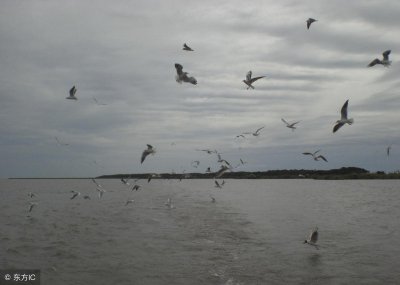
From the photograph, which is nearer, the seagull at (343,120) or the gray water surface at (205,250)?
the seagull at (343,120)

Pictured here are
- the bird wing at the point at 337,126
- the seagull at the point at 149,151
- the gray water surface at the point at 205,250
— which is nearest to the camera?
the bird wing at the point at 337,126

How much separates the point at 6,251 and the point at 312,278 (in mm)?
14119

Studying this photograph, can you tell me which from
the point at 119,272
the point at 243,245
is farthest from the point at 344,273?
the point at 119,272

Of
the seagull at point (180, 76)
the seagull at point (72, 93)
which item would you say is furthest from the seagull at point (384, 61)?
the seagull at point (72, 93)

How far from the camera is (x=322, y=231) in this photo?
27172 millimetres

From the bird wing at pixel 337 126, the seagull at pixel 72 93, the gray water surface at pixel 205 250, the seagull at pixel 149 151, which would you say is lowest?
the gray water surface at pixel 205 250

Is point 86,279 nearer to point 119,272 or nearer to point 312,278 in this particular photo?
point 119,272

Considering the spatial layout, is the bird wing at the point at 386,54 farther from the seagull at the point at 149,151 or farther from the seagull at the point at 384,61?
the seagull at the point at 149,151

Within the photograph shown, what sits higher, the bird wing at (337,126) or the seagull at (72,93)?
the seagull at (72,93)

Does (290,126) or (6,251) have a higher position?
(290,126)

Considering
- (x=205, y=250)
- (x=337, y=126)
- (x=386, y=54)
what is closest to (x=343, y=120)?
(x=337, y=126)

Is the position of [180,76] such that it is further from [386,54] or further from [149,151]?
[386,54]

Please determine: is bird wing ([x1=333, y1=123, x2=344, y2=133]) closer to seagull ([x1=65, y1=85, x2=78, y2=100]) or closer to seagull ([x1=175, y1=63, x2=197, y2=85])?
seagull ([x1=175, y1=63, x2=197, y2=85])

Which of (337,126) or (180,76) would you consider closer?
(337,126)
